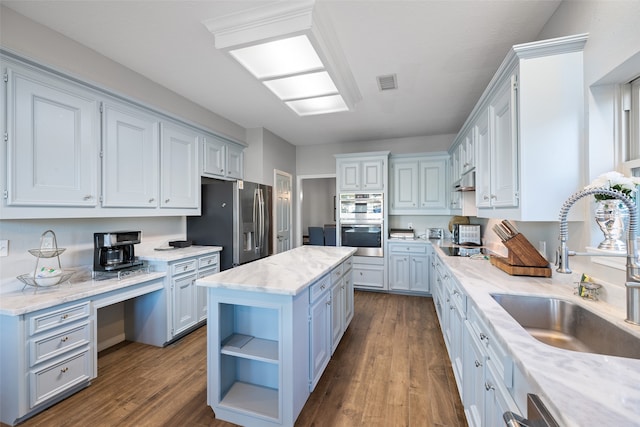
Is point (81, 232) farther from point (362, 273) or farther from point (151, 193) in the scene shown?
point (362, 273)

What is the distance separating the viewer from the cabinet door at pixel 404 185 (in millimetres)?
4523

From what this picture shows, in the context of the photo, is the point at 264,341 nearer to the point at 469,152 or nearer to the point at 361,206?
the point at 469,152

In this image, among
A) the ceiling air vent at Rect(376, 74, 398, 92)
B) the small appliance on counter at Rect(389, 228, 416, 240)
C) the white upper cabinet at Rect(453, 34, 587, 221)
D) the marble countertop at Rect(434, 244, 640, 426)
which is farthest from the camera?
the small appliance on counter at Rect(389, 228, 416, 240)

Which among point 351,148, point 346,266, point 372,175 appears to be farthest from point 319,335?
point 351,148

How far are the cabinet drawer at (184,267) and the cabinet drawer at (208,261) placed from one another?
3.2 inches

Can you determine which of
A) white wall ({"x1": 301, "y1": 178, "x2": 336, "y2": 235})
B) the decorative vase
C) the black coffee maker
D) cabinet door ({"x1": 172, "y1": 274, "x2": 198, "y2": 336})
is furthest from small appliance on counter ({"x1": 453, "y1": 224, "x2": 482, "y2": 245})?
white wall ({"x1": 301, "y1": 178, "x2": 336, "y2": 235})

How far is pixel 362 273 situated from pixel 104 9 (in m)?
4.31

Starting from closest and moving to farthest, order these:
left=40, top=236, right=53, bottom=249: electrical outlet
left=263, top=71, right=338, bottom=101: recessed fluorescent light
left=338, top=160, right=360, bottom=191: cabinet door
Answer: left=40, top=236, right=53, bottom=249: electrical outlet, left=263, top=71, right=338, bottom=101: recessed fluorescent light, left=338, top=160, right=360, bottom=191: cabinet door

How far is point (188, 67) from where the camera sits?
254cm

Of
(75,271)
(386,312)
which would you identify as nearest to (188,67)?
(75,271)

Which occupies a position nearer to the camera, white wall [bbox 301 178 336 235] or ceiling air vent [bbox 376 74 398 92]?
ceiling air vent [bbox 376 74 398 92]

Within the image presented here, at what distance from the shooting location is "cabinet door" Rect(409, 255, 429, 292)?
166 inches

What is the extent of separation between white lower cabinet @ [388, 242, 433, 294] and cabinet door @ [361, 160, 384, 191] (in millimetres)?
1027

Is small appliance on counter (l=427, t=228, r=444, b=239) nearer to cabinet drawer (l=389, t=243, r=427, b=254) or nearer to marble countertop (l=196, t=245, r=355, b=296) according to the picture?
cabinet drawer (l=389, t=243, r=427, b=254)
